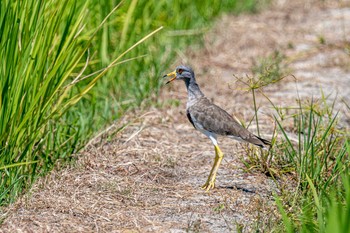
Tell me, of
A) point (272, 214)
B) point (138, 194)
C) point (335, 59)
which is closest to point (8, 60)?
point (138, 194)

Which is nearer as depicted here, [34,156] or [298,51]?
[34,156]

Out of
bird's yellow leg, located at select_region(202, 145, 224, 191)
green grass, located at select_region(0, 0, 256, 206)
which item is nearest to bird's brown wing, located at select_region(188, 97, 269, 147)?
bird's yellow leg, located at select_region(202, 145, 224, 191)

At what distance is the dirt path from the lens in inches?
163

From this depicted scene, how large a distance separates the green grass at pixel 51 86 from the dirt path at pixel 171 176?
5.9 inches

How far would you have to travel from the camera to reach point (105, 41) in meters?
6.91

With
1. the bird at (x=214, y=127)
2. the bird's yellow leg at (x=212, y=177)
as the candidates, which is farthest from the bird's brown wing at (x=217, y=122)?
the bird's yellow leg at (x=212, y=177)

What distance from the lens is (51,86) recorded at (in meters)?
4.71

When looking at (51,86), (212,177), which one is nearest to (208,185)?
(212,177)

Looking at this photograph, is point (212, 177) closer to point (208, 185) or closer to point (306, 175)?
point (208, 185)

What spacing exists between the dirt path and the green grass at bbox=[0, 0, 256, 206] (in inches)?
5.9

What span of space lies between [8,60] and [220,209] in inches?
55.7

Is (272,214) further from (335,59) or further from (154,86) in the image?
(335,59)

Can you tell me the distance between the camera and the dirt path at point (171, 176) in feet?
13.6

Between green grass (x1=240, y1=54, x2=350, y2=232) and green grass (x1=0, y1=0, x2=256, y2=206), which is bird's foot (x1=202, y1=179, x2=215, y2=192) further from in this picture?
green grass (x1=0, y1=0, x2=256, y2=206)
